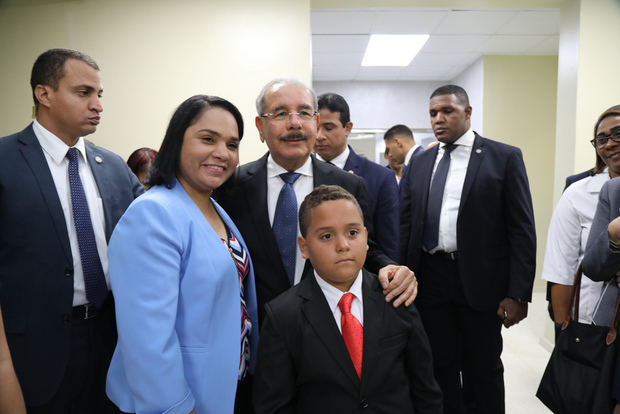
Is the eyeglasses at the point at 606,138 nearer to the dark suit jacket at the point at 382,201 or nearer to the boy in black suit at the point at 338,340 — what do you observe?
the dark suit jacket at the point at 382,201

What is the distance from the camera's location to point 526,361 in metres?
3.65

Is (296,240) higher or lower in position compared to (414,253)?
higher

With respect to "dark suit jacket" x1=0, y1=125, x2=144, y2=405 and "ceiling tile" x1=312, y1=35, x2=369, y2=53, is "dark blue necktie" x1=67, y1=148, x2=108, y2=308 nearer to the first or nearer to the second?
"dark suit jacket" x1=0, y1=125, x2=144, y2=405

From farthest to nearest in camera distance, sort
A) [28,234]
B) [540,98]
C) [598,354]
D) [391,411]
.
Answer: [540,98], [598,354], [28,234], [391,411]

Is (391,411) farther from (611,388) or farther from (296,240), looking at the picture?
(611,388)

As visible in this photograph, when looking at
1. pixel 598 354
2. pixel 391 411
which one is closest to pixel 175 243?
pixel 391 411

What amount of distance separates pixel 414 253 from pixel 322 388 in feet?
4.24

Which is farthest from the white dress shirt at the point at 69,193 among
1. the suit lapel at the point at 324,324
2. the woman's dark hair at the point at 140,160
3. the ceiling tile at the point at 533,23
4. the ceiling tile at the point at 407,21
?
the ceiling tile at the point at 533,23

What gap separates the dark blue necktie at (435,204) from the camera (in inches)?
92.0

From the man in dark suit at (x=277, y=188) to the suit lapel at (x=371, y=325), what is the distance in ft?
0.27

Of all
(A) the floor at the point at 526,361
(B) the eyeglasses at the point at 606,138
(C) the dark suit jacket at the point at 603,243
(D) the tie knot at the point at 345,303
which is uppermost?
(B) the eyeglasses at the point at 606,138

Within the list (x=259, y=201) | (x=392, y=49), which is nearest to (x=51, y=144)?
(x=259, y=201)

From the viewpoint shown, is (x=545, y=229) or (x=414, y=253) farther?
(x=545, y=229)

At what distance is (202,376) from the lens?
1.16m
